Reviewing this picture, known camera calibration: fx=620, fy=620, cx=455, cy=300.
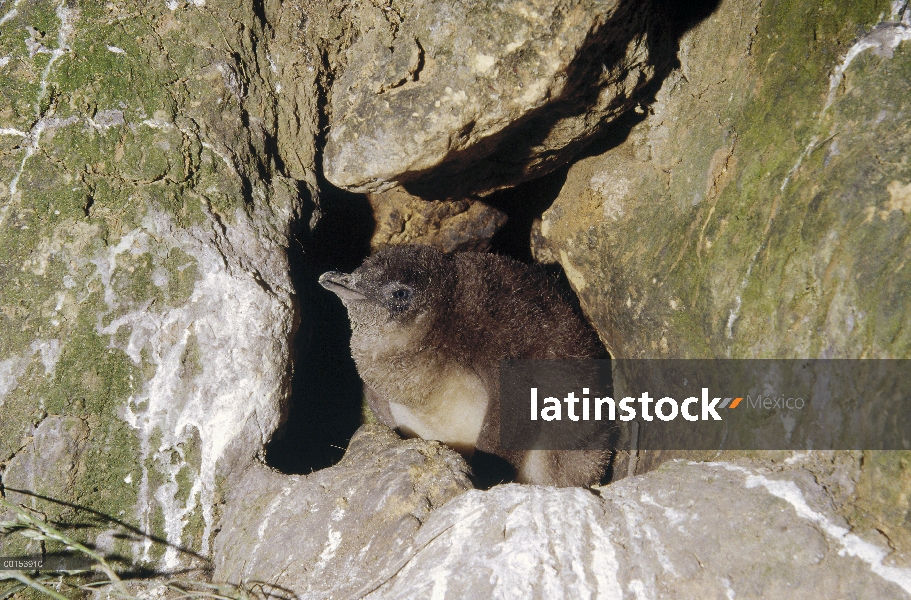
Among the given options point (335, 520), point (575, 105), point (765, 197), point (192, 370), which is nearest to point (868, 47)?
point (765, 197)

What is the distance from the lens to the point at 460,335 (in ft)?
10.2

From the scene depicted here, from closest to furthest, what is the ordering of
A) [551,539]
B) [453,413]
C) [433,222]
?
[551,539] → [453,413] → [433,222]

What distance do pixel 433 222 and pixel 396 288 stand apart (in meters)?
0.65

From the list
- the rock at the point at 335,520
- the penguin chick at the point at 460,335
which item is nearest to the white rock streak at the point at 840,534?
the rock at the point at 335,520

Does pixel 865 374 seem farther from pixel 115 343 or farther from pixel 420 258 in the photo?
pixel 115 343

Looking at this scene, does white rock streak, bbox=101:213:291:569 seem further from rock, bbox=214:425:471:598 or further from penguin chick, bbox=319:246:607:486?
penguin chick, bbox=319:246:607:486

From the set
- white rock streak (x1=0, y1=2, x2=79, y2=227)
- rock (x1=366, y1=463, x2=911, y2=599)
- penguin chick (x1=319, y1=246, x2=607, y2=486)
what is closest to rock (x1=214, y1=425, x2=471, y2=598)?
rock (x1=366, y1=463, x2=911, y2=599)

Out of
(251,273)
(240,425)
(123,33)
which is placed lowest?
(240,425)

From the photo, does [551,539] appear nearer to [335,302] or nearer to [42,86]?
[335,302]

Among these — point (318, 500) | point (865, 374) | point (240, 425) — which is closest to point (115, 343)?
point (240, 425)

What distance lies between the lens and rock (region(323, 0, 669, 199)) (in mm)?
2271

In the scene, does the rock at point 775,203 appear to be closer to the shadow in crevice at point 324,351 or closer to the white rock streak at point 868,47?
the white rock streak at point 868,47

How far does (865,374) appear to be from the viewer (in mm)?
1833

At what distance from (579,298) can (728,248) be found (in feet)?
4.16
